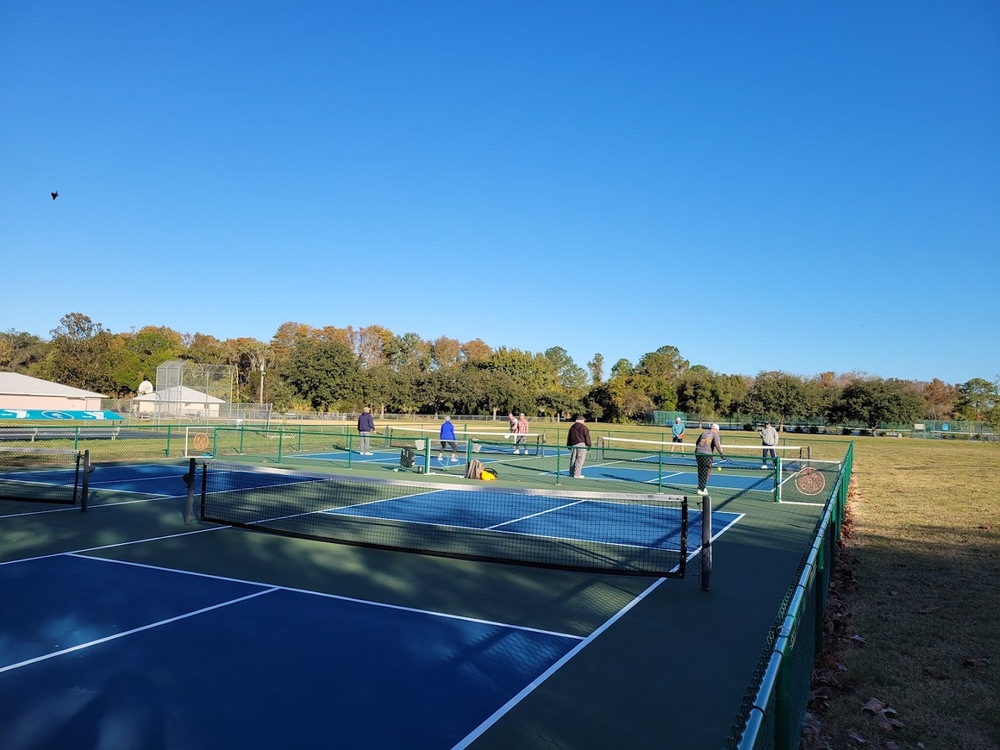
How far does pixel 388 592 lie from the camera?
8500 mm

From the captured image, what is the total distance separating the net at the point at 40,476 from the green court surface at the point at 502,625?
1330 millimetres

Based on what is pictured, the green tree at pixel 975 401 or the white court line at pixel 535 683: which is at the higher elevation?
the green tree at pixel 975 401

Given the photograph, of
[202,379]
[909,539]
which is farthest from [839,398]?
[909,539]

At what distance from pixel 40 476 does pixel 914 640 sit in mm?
21137

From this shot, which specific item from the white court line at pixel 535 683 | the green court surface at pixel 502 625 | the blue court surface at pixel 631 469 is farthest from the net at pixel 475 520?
the blue court surface at pixel 631 469

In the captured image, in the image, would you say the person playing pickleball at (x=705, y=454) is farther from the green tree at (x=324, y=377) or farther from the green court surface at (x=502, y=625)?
the green tree at (x=324, y=377)

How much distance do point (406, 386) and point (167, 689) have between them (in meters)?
84.5

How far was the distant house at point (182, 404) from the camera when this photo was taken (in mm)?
51594

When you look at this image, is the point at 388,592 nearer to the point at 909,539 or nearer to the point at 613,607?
the point at 613,607

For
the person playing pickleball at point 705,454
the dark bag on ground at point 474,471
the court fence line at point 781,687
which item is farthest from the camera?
the dark bag on ground at point 474,471

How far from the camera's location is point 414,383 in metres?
92.9

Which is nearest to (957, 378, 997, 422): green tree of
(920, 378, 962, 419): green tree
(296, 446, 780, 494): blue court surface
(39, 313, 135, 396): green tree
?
(920, 378, 962, 419): green tree

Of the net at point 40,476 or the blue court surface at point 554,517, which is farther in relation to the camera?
the net at point 40,476

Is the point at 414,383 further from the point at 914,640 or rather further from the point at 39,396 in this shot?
the point at 914,640
